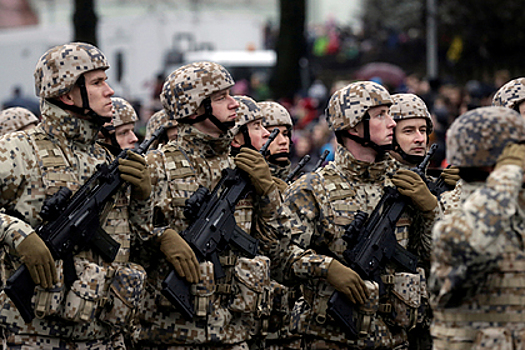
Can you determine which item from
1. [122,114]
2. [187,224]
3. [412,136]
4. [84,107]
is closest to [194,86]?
[84,107]

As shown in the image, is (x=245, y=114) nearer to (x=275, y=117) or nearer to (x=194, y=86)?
(x=275, y=117)

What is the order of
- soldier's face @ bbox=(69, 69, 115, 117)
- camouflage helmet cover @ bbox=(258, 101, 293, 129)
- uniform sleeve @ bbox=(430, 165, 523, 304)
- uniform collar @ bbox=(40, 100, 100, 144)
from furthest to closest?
camouflage helmet cover @ bbox=(258, 101, 293, 129)
soldier's face @ bbox=(69, 69, 115, 117)
uniform collar @ bbox=(40, 100, 100, 144)
uniform sleeve @ bbox=(430, 165, 523, 304)

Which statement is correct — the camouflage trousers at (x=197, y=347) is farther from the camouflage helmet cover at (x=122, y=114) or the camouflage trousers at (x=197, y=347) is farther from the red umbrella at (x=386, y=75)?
the red umbrella at (x=386, y=75)

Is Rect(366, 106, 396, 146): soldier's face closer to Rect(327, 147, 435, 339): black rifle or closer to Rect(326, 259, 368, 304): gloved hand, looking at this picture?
Rect(327, 147, 435, 339): black rifle

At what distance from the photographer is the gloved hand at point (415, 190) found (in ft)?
22.7

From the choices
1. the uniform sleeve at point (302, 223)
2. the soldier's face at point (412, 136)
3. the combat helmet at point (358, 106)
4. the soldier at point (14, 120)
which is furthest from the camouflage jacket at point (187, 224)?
the soldier at point (14, 120)

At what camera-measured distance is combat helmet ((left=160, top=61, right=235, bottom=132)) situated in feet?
22.9

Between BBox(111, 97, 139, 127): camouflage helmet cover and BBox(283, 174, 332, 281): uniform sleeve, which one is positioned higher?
BBox(111, 97, 139, 127): camouflage helmet cover

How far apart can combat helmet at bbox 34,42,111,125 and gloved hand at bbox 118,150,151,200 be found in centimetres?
34

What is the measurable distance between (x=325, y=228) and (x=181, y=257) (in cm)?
110

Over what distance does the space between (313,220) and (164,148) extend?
1.18 metres

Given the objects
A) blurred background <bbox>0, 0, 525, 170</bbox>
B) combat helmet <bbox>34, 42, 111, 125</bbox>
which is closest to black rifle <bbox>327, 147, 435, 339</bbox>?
combat helmet <bbox>34, 42, 111, 125</bbox>

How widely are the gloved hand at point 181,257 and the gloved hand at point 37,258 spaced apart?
2.90 ft

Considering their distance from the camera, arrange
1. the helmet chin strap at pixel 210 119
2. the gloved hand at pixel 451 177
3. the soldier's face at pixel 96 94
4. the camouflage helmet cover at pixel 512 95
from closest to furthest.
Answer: the soldier's face at pixel 96 94 → the helmet chin strap at pixel 210 119 → the camouflage helmet cover at pixel 512 95 → the gloved hand at pixel 451 177
